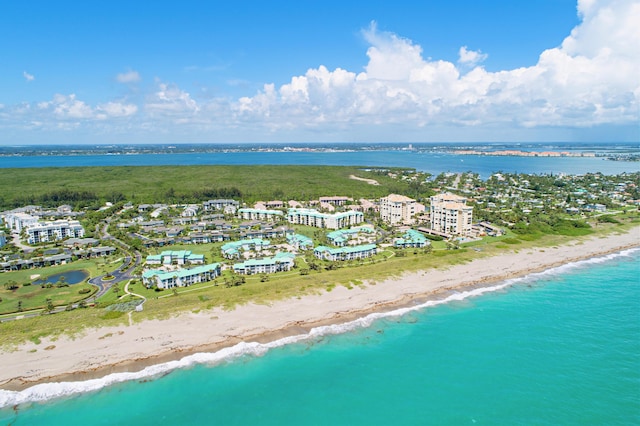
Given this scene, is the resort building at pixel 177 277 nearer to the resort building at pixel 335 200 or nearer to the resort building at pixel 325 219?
the resort building at pixel 325 219

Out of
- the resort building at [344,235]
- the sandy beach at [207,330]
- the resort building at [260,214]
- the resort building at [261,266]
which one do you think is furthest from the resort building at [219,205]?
the sandy beach at [207,330]

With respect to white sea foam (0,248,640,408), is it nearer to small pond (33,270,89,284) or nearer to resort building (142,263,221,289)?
resort building (142,263,221,289)

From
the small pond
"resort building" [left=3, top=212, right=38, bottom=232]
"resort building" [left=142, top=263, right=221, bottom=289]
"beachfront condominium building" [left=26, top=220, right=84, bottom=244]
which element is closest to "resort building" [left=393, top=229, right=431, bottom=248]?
"resort building" [left=142, top=263, right=221, bottom=289]

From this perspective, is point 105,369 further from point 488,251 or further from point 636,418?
point 488,251

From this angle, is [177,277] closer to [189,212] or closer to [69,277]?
[69,277]

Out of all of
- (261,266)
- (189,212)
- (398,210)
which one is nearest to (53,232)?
(189,212)

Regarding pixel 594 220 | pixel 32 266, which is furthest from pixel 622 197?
pixel 32 266

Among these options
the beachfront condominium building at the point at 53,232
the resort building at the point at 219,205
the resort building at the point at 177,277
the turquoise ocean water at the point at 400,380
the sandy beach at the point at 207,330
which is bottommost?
the turquoise ocean water at the point at 400,380
